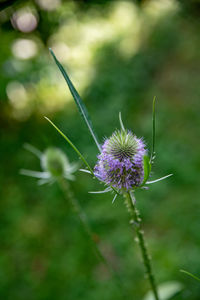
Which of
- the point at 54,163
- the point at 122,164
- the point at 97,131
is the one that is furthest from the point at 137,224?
the point at 97,131

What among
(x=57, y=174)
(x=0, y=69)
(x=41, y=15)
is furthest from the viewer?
(x=41, y=15)

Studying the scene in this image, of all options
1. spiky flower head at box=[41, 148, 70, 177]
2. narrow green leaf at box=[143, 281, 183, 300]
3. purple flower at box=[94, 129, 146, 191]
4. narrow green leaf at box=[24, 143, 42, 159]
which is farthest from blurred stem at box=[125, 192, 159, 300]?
narrow green leaf at box=[24, 143, 42, 159]

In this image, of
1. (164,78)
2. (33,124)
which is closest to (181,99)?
(164,78)

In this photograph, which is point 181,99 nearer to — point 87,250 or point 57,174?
point 87,250

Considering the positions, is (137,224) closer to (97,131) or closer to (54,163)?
(54,163)

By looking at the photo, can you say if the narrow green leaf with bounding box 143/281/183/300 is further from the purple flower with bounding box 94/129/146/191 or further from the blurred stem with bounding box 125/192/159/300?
the purple flower with bounding box 94/129/146/191

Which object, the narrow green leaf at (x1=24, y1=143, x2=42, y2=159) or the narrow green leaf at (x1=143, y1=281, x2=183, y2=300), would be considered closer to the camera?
the narrow green leaf at (x1=143, y1=281, x2=183, y2=300)

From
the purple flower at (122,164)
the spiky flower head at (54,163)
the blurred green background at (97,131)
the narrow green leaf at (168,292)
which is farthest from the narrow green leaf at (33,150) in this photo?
the purple flower at (122,164)
